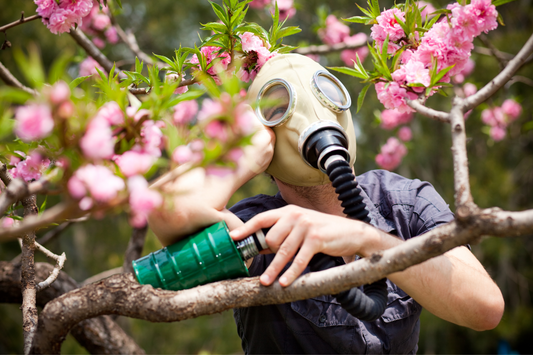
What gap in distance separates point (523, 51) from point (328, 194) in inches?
27.9

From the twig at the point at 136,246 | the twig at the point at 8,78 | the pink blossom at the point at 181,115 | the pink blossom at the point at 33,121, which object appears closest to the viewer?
the pink blossom at the point at 33,121

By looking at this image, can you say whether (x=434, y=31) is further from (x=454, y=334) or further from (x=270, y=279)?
(x=454, y=334)

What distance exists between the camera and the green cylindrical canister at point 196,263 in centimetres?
96

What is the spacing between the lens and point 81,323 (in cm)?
172

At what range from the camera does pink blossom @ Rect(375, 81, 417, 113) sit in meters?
1.14

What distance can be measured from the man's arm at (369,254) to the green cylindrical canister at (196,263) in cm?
5

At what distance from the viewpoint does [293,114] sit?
3.91ft

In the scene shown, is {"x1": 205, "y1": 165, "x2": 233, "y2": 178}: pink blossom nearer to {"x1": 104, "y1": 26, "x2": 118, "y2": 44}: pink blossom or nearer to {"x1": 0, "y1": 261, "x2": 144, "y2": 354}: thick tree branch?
{"x1": 0, "y1": 261, "x2": 144, "y2": 354}: thick tree branch

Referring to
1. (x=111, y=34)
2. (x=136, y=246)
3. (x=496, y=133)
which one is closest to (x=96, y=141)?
(x=136, y=246)

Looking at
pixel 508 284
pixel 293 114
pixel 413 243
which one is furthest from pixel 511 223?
pixel 508 284

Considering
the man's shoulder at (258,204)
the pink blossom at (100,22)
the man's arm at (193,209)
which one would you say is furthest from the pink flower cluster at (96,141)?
the pink blossom at (100,22)

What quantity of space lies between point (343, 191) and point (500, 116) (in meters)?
3.25

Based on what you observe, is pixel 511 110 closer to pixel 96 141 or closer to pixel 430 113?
pixel 430 113

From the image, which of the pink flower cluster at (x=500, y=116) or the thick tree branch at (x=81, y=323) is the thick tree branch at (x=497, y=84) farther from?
the pink flower cluster at (x=500, y=116)
